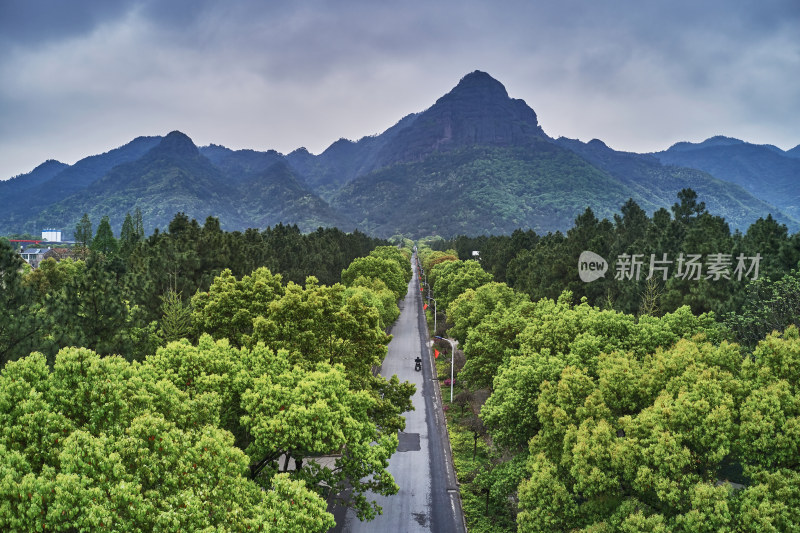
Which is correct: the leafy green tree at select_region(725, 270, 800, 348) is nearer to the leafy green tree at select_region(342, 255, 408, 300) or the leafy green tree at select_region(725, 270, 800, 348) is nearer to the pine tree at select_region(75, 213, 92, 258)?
the leafy green tree at select_region(342, 255, 408, 300)

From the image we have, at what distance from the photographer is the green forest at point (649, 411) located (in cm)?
1656

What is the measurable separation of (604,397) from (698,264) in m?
23.5

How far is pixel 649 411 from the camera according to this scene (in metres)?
19.6

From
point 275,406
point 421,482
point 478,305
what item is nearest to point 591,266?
point 478,305

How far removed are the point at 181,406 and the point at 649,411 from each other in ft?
59.0

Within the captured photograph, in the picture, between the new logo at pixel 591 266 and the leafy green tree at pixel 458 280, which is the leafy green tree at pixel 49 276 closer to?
the leafy green tree at pixel 458 280

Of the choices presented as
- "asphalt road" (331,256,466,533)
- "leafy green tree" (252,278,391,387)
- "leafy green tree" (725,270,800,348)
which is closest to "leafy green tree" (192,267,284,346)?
"leafy green tree" (252,278,391,387)

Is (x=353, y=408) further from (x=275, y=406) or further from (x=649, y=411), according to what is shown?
(x=649, y=411)

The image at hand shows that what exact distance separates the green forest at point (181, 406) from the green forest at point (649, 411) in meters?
7.32

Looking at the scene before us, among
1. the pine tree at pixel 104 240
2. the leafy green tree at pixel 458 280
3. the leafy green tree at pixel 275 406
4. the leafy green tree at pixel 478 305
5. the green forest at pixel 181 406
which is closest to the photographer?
the green forest at pixel 181 406

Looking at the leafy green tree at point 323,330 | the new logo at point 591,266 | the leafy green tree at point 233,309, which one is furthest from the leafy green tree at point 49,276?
the new logo at point 591,266

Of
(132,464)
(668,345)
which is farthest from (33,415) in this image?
(668,345)

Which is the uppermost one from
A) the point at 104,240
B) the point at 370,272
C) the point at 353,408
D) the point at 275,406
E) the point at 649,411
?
the point at 104,240

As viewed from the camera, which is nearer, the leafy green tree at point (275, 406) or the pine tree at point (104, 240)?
the leafy green tree at point (275, 406)
